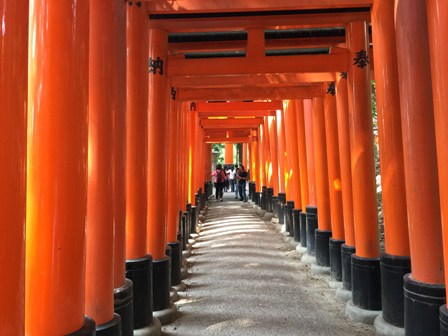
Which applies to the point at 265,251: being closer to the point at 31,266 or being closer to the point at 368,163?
the point at 368,163

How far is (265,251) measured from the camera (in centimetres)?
779

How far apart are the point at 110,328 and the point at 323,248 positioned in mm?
4291

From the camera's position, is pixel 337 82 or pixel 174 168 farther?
pixel 174 168

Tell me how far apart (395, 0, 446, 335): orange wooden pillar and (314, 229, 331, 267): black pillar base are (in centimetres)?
313

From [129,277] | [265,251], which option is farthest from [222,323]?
[265,251]

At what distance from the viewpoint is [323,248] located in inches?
249

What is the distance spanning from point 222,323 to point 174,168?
2270 millimetres

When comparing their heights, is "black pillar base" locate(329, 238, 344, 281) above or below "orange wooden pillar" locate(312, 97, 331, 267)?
below

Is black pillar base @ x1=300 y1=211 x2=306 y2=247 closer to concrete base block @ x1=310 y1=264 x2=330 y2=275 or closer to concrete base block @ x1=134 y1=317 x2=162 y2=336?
concrete base block @ x1=310 y1=264 x2=330 y2=275

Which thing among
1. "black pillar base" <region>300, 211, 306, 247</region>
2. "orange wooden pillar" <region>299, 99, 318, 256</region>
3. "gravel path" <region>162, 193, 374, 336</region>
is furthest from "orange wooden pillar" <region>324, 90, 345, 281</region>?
"black pillar base" <region>300, 211, 306, 247</region>

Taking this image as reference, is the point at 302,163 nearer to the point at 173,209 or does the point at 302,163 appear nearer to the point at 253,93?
the point at 253,93

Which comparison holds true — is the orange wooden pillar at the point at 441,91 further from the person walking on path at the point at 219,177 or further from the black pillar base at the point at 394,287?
the person walking on path at the point at 219,177

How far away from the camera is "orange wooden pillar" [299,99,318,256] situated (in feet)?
23.4

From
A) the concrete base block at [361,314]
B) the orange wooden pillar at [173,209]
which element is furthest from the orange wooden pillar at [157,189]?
the concrete base block at [361,314]
